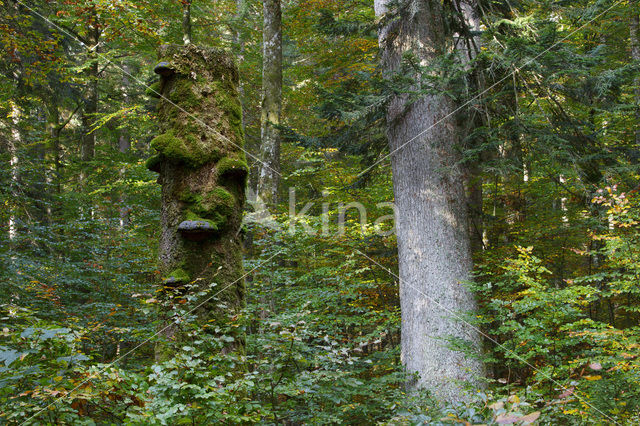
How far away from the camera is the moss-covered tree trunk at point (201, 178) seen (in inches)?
125

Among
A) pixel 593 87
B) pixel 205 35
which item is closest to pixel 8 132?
pixel 205 35

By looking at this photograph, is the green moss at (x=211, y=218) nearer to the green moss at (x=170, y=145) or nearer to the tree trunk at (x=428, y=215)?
the green moss at (x=170, y=145)

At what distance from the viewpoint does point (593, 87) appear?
5078mm

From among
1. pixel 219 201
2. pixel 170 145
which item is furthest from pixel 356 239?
pixel 170 145

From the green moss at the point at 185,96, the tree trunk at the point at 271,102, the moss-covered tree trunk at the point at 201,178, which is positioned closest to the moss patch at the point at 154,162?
the moss-covered tree trunk at the point at 201,178

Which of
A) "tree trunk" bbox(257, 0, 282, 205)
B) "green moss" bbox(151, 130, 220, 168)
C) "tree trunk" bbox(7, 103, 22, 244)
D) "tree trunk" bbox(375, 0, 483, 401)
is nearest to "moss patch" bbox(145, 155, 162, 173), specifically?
"green moss" bbox(151, 130, 220, 168)

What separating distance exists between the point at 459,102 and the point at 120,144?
15.2m

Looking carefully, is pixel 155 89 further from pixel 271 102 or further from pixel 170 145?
pixel 271 102

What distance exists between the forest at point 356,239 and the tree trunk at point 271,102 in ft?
0.14

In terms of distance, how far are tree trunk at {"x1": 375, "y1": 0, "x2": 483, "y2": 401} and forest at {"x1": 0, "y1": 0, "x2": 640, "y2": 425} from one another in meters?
0.03

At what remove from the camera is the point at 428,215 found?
5395 mm

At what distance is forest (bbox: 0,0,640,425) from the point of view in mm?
2570

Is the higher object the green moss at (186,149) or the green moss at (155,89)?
the green moss at (155,89)

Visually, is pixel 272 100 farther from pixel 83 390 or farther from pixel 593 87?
pixel 83 390
